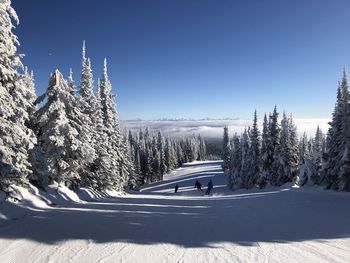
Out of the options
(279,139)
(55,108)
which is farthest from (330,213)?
(279,139)

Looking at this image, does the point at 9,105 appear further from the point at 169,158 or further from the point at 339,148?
the point at 169,158

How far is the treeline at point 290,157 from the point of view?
101ft

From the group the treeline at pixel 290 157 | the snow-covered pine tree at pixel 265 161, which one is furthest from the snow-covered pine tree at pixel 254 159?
the snow-covered pine tree at pixel 265 161

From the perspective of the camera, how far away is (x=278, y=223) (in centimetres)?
1268

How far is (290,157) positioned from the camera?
5084 centimetres

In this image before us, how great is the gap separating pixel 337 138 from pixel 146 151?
87.1 metres

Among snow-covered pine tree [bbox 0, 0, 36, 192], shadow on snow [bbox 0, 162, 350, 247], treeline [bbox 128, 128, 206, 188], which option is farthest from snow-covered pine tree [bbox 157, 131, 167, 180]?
shadow on snow [bbox 0, 162, 350, 247]

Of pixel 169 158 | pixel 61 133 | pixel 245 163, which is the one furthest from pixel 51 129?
pixel 169 158

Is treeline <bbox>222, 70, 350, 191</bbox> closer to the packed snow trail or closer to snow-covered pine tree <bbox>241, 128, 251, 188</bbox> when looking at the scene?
snow-covered pine tree <bbox>241, 128, 251, 188</bbox>

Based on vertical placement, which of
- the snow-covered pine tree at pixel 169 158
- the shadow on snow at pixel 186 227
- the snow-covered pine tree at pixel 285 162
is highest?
the shadow on snow at pixel 186 227

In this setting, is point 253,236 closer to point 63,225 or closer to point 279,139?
point 63,225

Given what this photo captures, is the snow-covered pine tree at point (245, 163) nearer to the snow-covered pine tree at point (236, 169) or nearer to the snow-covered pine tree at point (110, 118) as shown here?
the snow-covered pine tree at point (236, 169)

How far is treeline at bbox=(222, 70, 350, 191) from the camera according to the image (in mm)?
30703

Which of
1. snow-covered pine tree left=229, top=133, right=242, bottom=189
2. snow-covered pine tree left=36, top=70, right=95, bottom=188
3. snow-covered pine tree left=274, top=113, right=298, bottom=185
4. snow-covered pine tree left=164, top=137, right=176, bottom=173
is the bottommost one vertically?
snow-covered pine tree left=164, top=137, right=176, bottom=173
